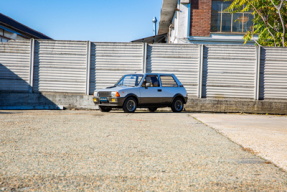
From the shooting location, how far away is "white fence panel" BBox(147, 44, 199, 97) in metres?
16.4

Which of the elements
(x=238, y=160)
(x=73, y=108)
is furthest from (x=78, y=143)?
(x=73, y=108)

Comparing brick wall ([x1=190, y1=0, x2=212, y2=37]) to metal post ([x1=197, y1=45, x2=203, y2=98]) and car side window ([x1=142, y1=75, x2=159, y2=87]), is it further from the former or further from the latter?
car side window ([x1=142, y1=75, x2=159, y2=87])

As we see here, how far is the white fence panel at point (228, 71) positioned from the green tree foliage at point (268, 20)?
9.18 feet

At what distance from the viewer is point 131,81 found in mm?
14125

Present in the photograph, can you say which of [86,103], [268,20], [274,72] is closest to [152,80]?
[86,103]

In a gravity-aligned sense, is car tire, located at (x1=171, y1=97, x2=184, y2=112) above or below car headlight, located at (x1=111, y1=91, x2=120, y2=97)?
below

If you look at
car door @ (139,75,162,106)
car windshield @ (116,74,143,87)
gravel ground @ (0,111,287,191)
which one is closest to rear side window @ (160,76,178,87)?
car door @ (139,75,162,106)

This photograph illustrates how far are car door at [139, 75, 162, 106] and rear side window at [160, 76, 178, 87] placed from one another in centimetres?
23

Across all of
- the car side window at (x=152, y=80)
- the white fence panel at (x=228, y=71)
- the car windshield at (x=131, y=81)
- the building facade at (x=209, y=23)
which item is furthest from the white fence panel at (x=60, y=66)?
the building facade at (x=209, y=23)

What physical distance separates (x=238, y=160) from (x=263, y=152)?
77 cm

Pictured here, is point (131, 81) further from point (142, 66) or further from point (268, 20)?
point (268, 20)

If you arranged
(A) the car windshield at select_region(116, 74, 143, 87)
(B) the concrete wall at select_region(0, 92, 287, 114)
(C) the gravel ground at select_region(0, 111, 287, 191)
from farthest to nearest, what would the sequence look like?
(B) the concrete wall at select_region(0, 92, 287, 114) → (A) the car windshield at select_region(116, 74, 143, 87) → (C) the gravel ground at select_region(0, 111, 287, 191)

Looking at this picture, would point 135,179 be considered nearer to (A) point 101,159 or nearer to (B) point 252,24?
(A) point 101,159

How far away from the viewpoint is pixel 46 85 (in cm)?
1681
